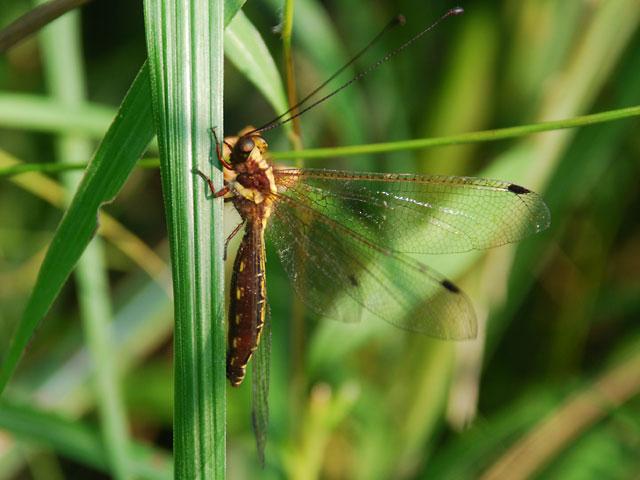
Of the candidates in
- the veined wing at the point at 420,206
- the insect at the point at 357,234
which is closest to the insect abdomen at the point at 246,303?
the insect at the point at 357,234

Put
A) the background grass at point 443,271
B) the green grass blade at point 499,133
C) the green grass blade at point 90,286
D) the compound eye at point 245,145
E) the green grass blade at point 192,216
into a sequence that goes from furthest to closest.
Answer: the background grass at point 443,271
the green grass blade at point 90,286
the compound eye at point 245,145
the green grass blade at point 499,133
the green grass blade at point 192,216

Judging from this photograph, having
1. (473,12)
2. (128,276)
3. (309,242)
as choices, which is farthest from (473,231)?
(128,276)

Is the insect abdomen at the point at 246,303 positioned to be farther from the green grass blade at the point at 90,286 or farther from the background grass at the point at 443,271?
the green grass blade at the point at 90,286

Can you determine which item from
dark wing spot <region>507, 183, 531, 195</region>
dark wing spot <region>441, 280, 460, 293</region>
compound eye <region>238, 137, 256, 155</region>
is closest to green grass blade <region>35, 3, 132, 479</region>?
compound eye <region>238, 137, 256, 155</region>

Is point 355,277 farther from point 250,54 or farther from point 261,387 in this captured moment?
point 250,54

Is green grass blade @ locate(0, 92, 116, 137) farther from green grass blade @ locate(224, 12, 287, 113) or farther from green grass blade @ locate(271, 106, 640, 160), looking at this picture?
green grass blade @ locate(271, 106, 640, 160)

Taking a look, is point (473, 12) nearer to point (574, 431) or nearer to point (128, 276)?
point (574, 431)

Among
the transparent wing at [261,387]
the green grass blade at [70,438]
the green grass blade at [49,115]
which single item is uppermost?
the green grass blade at [49,115]
